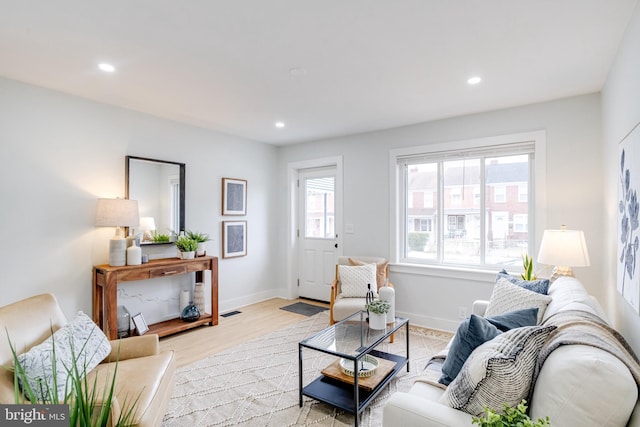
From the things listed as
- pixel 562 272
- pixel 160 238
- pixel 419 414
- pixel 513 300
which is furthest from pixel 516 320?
pixel 160 238

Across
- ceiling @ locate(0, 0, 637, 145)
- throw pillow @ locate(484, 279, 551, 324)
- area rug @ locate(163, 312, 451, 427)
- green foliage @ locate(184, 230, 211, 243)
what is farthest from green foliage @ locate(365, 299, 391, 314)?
green foliage @ locate(184, 230, 211, 243)

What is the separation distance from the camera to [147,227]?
364 cm

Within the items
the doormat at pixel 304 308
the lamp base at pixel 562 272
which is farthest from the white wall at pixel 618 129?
the doormat at pixel 304 308

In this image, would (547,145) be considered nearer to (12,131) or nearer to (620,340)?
(620,340)

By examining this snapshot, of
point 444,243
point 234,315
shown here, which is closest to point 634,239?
point 444,243

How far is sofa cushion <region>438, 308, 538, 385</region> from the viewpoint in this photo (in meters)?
1.51

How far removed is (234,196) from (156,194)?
109 cm

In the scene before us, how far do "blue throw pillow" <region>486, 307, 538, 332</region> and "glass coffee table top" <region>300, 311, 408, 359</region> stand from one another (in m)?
0.82

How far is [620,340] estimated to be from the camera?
1304 mm

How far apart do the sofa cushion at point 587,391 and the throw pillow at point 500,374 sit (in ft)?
0.27

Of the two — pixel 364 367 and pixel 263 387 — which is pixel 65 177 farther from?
pixel 364 367

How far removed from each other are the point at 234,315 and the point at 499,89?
3.94 meters

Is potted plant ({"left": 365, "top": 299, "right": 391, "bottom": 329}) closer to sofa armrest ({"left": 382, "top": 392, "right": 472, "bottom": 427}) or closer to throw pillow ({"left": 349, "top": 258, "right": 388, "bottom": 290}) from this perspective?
sofa armrest ({"left": 382, "top": 392, "right": 472, "bottom": 427})

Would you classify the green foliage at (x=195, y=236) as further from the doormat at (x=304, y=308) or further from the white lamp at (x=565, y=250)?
the white lamp at (x=565, y=250)
